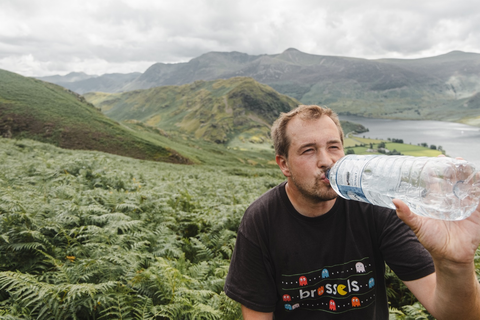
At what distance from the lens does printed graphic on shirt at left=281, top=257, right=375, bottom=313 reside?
101 inches

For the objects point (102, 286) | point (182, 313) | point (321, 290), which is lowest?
point (182, 313)

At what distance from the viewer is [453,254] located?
184cm

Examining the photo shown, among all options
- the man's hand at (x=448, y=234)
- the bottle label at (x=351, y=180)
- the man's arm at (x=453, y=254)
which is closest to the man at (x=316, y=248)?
the bottle label at (x=351, y=180)

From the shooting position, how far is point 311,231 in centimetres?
262

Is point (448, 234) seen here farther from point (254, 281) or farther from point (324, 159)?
point (254, 281)

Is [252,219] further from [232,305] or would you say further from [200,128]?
[200,128]

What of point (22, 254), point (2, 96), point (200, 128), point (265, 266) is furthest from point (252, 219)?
point (200, 128)

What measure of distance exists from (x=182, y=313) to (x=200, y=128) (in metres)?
192

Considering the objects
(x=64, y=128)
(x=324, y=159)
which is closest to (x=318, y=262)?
(x=324, y=159)

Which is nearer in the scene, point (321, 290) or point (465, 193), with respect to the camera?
point (465, 193)

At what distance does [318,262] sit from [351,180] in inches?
32.1

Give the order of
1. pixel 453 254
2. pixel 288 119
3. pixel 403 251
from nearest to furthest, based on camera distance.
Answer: pixel 453 254, pixel 403 251, pixel 288 119

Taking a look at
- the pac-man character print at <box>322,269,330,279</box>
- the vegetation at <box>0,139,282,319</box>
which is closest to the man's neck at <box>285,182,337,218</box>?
the pac-man character print at <box>322,269,330,279</box>

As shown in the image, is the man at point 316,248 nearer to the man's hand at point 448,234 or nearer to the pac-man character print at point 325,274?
the pac-man character print at point 325,274
